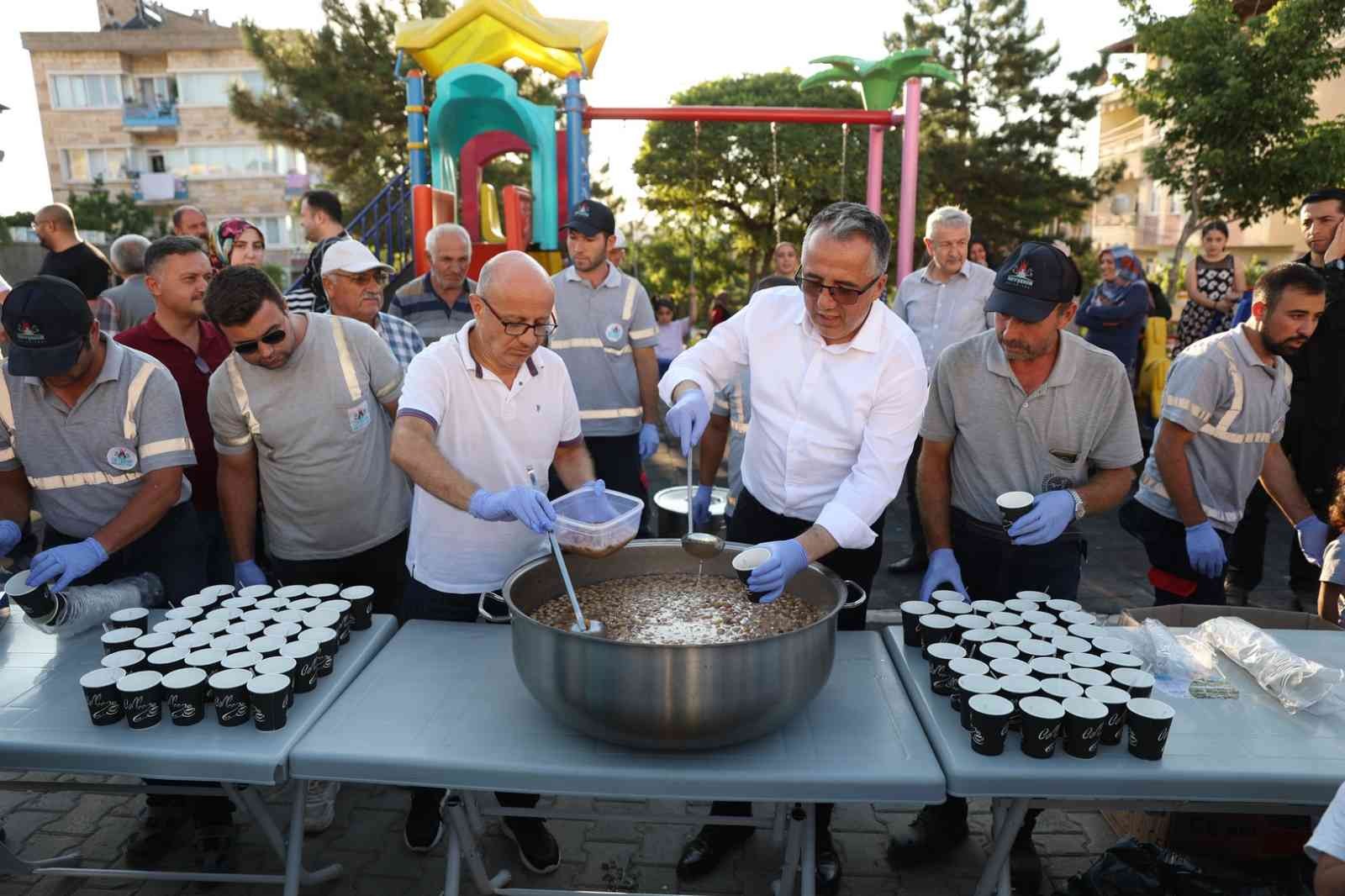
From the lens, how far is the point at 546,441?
7.82 ft

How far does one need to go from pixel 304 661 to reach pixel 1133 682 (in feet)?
5.55

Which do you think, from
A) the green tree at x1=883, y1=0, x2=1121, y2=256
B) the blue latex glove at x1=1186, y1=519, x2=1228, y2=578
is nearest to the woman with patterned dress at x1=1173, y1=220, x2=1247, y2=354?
the blue latex glove at x1=1186, y1=519, x2=1228, y2=578

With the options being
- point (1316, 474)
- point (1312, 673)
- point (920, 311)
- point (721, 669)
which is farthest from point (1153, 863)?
point (920, 311)

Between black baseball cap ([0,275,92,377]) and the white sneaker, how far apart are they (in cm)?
143

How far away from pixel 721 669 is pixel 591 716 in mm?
266

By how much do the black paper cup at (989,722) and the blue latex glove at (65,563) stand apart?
2.12 metres

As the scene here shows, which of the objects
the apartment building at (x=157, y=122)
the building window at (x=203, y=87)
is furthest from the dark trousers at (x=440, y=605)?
the building window at (x=203, y=87)

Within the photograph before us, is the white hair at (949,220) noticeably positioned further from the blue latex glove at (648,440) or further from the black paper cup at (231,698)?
the black paper cup at (231,698)

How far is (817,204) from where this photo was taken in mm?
17250

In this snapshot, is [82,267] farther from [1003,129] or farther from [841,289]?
Answer: [1003,129]

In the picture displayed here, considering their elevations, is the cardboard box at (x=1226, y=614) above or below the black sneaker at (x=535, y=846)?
above

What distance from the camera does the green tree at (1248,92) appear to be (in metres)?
9.20

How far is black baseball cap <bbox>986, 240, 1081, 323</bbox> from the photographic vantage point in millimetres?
2141

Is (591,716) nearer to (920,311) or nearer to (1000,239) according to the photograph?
(920,311)
